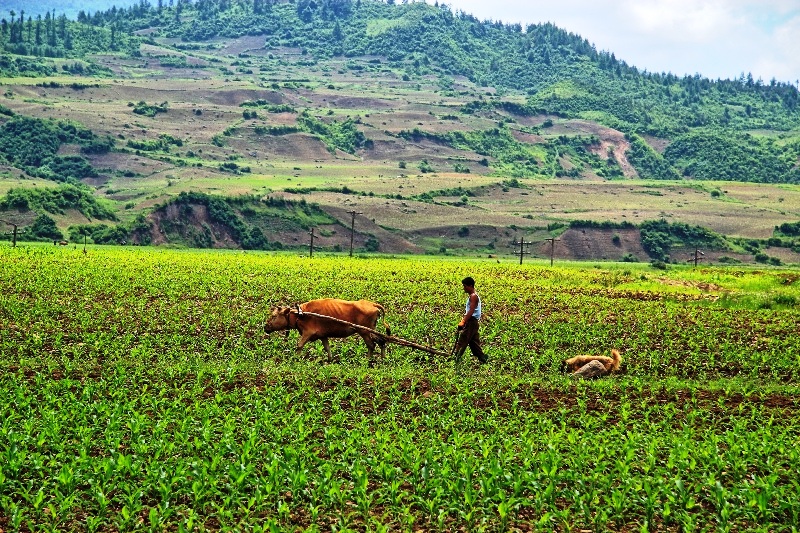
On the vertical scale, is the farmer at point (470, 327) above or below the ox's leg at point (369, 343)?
above

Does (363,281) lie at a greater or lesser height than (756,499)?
lesser

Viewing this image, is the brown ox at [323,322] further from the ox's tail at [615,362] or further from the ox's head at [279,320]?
the ox's tail at [615,362]

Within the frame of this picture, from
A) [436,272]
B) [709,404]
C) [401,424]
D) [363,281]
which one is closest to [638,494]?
[401,424]

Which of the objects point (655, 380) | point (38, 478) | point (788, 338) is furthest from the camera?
point (788, 338)

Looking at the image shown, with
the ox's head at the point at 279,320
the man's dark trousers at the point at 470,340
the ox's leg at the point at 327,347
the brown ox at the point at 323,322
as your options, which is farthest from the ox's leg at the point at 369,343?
the man's dark trousers at the point at 470,340

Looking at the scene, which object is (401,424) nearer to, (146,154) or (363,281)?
(363,281)

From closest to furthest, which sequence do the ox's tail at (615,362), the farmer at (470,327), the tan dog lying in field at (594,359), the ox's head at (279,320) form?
the farmer at (470,327)
the tan dog lying in field at (594,359)
the ox's tail at (615,362)
the ox's head at (279,320)

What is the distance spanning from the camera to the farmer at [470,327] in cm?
2141

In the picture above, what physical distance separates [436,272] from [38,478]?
44612mm

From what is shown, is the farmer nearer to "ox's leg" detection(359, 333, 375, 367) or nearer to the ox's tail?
"ox's leg" detection(359, 333, 375, 367)

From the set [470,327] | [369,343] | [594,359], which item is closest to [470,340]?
[470,327]

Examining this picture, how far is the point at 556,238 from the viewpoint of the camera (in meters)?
116

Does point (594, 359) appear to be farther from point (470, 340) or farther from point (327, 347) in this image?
point (327, 347)

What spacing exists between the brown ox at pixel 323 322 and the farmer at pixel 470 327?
1.58 metres
